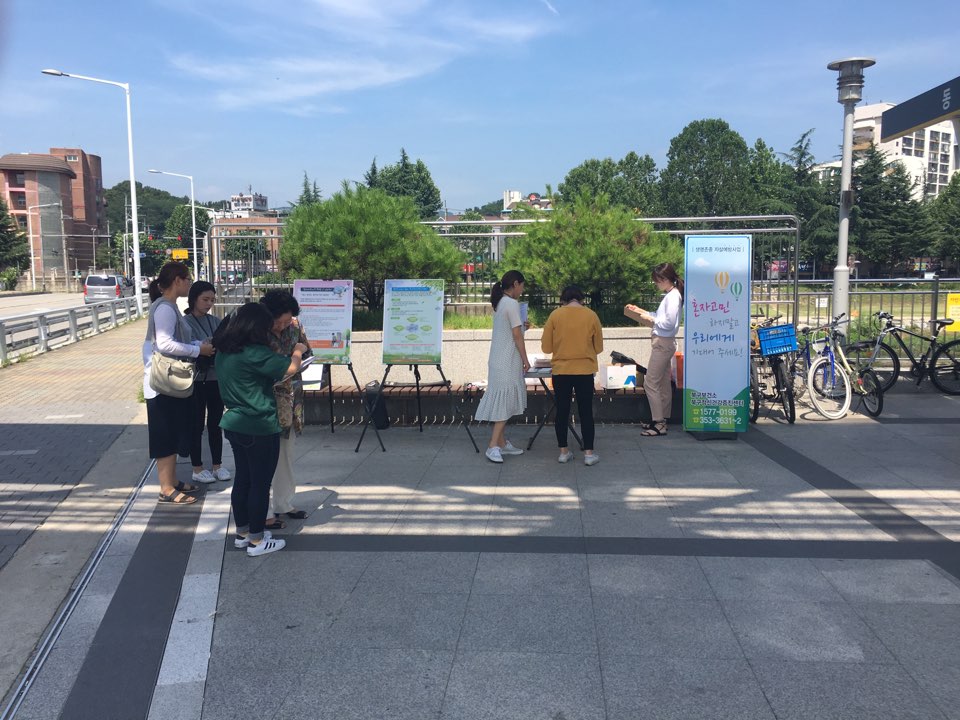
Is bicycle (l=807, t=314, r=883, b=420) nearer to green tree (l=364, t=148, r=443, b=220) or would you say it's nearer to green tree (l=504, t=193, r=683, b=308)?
green tree (l=504, t=193, r=683, b=308)

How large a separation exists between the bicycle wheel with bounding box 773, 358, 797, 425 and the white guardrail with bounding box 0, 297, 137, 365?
13994 mm

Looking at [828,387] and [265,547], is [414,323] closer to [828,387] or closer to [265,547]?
[265,547]

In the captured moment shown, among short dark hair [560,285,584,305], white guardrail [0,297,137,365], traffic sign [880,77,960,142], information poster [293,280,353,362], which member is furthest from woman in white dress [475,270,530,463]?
white guardrail [0,297,137,365]

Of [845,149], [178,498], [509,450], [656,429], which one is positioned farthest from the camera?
[845,149]

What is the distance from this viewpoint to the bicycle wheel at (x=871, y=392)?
29.8 ft

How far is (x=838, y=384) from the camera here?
9359 millimetres

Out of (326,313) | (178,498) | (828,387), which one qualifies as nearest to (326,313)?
(326,313)

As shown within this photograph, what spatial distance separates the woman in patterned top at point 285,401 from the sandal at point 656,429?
4.01 meters

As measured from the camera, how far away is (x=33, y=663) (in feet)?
12.7

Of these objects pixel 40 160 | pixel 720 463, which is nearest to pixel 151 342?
pixel 720 463

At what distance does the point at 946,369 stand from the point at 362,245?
26.4 ft

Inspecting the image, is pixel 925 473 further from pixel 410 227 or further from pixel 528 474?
pixel 410 227

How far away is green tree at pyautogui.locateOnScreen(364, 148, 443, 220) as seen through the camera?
7050 centimetres

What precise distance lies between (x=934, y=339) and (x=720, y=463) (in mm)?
5167
